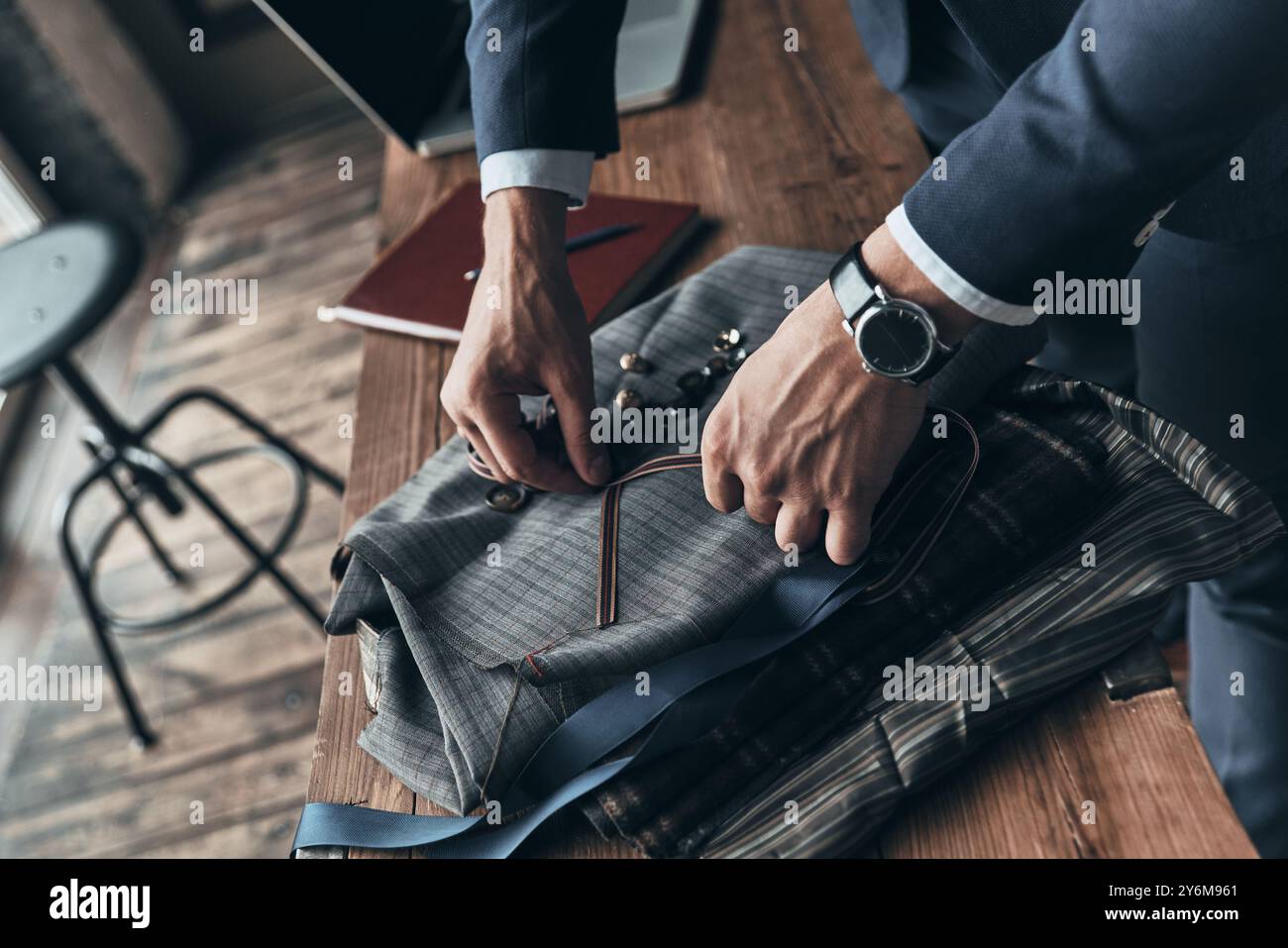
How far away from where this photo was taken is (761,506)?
2.00 ft

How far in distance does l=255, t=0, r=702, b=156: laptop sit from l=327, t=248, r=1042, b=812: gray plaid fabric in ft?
1.98

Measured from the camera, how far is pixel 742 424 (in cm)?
60

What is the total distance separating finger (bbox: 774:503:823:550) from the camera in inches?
23.1

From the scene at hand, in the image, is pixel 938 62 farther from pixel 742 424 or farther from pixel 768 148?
pixel 742 424

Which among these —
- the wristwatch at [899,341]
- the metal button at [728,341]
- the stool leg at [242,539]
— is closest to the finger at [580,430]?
the metal button at [728,341]

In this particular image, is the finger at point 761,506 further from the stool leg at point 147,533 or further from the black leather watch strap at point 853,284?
the stool leg at point 147,533

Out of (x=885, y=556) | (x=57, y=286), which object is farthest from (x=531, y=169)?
(x=57, y=286)

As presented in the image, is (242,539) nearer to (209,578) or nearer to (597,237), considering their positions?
(209,578)

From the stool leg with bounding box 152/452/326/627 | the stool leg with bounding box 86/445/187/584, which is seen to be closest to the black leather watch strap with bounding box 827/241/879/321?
the stool leg with bounding box 152/452/326/627

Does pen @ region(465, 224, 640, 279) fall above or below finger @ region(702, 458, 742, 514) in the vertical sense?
above

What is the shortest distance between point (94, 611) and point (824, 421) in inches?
Result: 61.5

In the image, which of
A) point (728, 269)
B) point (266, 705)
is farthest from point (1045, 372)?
point (266, 705)

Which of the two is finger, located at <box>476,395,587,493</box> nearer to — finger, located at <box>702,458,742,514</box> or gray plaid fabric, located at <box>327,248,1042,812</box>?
gray plaid fabric, located at <box>327,248,1042,812</box>
